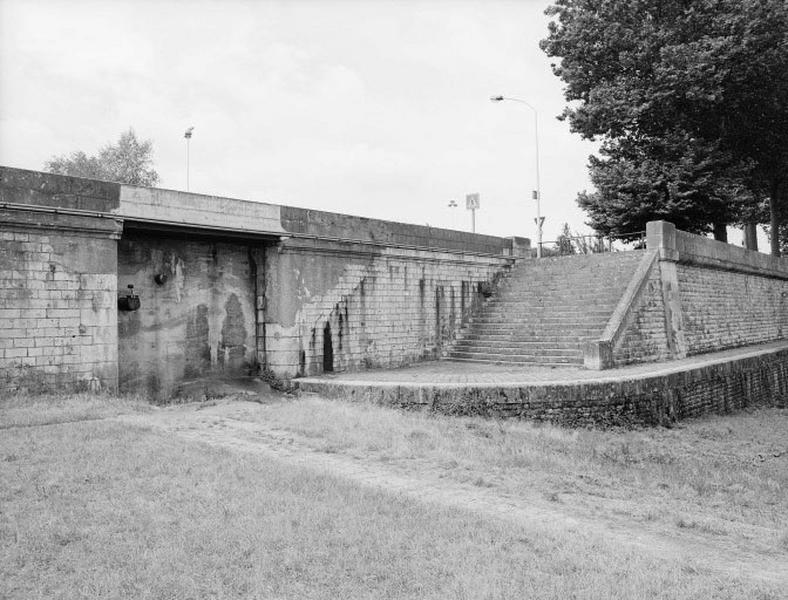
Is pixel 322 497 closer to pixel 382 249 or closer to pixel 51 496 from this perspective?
pixel 51 496

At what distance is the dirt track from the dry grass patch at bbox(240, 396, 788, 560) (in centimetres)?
22

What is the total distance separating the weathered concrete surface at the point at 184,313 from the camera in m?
12.1

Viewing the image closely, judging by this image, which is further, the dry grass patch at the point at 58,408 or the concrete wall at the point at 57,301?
the concrete wall at the point at 57,301

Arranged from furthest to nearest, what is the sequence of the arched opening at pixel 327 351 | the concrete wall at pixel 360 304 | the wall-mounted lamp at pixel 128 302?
the arched opening at pixel 327 351, the concrete wall at pixel 360 304, the wall-mounted lamp at pixel 128 302

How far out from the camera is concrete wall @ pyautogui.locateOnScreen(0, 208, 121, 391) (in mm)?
9898

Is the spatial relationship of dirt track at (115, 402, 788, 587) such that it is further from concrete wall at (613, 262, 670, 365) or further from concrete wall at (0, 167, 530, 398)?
concrete wall at (613, 262, 670, 365)

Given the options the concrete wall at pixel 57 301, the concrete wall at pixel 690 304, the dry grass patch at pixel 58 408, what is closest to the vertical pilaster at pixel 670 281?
the concrete wall at pixel 690 304

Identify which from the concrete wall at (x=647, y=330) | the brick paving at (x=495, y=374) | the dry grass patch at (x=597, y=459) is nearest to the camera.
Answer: the dry grass patch at (x=597, y=459)

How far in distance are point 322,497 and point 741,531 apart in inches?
146

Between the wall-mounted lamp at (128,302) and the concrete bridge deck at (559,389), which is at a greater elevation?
the wall-mounted lamp at (128,302)

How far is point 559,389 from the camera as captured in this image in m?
11.3

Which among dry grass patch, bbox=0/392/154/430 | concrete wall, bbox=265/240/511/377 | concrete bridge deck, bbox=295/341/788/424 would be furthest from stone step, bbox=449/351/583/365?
dry grass patch, bbox=0/392/154/430

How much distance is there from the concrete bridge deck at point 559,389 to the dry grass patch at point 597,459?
0.40 m

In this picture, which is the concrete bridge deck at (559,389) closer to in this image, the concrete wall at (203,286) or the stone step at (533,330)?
the concrete wall at (203,286)
